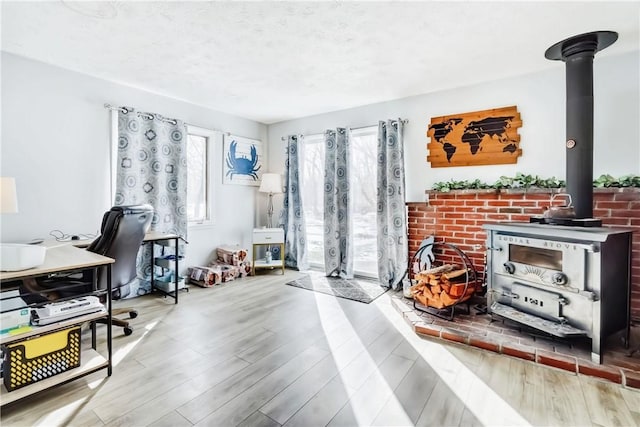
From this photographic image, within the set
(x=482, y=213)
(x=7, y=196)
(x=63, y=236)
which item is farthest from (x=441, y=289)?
(x=63, y=236)

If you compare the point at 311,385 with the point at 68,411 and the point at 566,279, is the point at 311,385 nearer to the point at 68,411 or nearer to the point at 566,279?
the point at 68,411

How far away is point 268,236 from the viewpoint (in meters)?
4.47

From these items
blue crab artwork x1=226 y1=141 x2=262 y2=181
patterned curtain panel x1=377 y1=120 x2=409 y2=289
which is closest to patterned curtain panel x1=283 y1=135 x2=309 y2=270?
blue crab artwork x1=226 y1=141 x2=262 y2=181

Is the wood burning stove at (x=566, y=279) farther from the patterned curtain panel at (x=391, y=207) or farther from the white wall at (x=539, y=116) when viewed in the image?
the patterned curtain panel at (x=391, y=207)

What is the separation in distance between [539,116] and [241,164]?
3.77 meters

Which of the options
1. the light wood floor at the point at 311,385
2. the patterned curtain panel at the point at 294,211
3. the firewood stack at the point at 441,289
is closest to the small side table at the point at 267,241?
the patterned curtain panel at the point at 294,211

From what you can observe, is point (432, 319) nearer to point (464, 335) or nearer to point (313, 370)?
point (464, 335)

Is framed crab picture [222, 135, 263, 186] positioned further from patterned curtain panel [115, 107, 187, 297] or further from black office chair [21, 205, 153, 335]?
black office chair [21, 205, 153, 335]

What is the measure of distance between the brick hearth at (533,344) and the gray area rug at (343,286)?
80 cm

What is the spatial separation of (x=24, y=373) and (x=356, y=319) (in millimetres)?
2268

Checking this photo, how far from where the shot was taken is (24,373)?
166 centimetres

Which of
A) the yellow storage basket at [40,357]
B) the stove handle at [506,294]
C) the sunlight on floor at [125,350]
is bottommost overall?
the sunlight on floor at [125,350]

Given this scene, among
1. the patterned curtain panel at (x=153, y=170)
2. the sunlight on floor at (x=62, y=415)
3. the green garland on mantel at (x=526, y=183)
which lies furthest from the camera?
the patterned curtain panel at (x=153, y=170)

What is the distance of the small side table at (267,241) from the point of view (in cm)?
441
